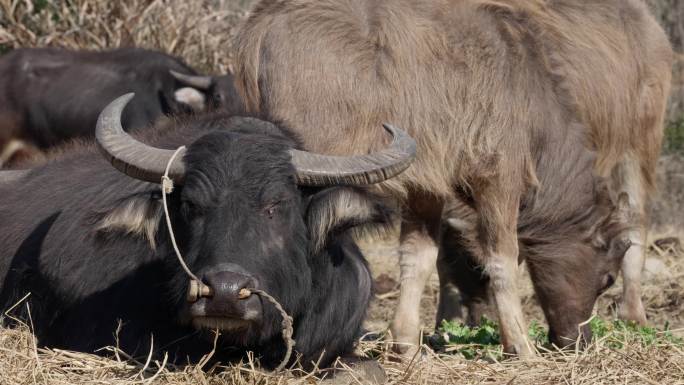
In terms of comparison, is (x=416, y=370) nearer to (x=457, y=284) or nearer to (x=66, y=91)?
(x=457, y=284)

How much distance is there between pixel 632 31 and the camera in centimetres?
843

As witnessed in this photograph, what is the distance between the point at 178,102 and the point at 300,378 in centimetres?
751

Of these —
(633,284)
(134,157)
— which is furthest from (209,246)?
(633,284)

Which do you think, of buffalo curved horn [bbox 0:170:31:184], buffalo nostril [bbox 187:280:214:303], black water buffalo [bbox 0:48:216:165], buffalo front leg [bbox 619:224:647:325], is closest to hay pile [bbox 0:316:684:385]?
buffalo nostril [bbox 187:280:214:303]

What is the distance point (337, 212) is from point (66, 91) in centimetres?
804

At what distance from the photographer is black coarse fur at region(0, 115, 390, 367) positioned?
4934 mm

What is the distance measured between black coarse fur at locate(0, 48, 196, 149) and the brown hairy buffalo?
5811 millimetres

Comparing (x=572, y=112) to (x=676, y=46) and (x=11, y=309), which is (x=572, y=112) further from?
(x=676, y=46)

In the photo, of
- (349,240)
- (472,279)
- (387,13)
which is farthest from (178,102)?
(349,240)

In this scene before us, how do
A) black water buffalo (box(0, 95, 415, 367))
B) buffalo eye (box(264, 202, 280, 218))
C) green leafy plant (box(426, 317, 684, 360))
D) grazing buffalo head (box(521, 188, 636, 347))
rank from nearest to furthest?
black water buffalo (box(0, 95, 415, 367))
buffalo eye (box(264, 202, 280, 218))
green leafy plant (box(426, 317, 684, 360))
grazing buffalo head (box(521, 188, 636, 347))

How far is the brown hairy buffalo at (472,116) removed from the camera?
255 inches

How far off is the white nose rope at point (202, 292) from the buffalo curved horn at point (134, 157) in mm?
43

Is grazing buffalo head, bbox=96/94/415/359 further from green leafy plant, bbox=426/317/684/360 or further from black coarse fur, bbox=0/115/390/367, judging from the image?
green leafy plant, bbox=426/317/684/360

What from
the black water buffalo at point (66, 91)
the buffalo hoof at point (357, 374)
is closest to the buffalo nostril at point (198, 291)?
the buffalo hoof at point (357, 374)
